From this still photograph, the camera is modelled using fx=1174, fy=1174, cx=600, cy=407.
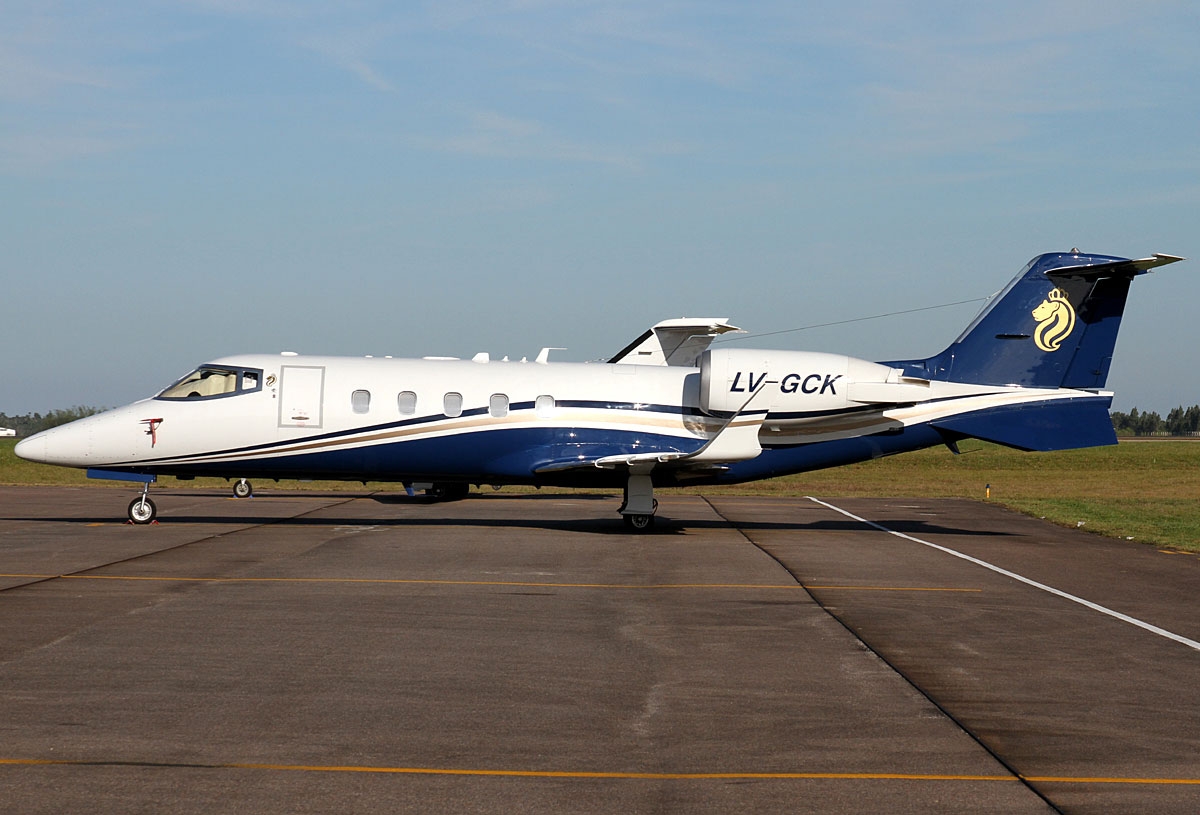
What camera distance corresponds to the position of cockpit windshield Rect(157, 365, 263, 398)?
2212 centimetres

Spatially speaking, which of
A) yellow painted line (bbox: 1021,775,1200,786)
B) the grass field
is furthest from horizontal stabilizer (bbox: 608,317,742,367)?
Answer: yellow painted line (bbox: 1021,775,1200,786)

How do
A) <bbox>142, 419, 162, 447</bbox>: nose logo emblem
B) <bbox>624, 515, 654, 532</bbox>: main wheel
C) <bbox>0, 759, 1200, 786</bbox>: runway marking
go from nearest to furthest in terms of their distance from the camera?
1. <bbox>0, 759, 1200, 786</bbox>: runway marking
2. <bbox>142, 419, 162, 447</bbox>: nose logo emblem
3. <bbox>624, 515, 654, 532</bbox>: main wheel

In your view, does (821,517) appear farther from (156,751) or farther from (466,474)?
(156,751)

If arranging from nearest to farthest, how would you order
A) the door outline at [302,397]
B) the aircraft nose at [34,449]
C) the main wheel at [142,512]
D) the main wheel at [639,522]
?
the aircraft nose at [34,449]
the door outline at [302,397]
the main wheel at [639,522]
the main wheel at [142,512]

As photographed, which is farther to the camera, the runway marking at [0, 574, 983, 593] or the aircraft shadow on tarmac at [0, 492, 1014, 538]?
the aircraft shadow on tarmac at [0, 492, 1014, 538]

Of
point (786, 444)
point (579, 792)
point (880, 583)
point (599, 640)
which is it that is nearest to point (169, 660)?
point (599, 640)

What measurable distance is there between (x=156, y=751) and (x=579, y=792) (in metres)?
2.60

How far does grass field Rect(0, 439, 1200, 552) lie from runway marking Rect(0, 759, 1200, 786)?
16841 millimetres

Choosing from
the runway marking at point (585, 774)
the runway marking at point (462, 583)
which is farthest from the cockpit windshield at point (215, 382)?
the runway marking at point (585, 774)

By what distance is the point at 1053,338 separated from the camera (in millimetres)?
22844

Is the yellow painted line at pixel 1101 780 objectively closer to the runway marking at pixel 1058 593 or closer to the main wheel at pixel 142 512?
the runway marking at pixel 1058 593

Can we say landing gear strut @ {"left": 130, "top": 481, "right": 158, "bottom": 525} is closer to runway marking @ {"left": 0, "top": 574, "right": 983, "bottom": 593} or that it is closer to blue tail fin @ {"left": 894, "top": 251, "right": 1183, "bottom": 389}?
runway marking @ {"left": 0, "top": 574, "right": 983, "bottom": 593}

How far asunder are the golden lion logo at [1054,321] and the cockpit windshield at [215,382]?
1505cm

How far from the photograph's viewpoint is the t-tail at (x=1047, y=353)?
22484mm
